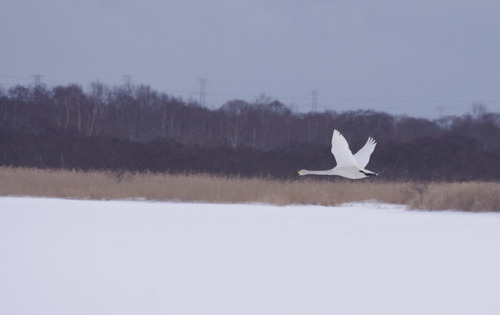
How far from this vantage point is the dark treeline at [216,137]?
72.1 ft

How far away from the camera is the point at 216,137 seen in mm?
32594

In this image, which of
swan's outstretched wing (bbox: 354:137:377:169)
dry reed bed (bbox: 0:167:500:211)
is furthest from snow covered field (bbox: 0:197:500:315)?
dry reed bed (bbox: 0:167:500:211)

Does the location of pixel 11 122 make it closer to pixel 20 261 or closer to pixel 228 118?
pixel 228 118

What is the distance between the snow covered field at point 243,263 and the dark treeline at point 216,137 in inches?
282

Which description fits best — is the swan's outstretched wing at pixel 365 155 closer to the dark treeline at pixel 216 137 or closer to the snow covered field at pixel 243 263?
the snow covered field at pixel 243 263

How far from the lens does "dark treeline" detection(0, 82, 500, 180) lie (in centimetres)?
2198

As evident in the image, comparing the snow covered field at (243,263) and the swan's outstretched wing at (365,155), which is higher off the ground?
the swan's outstretched wing at (365,155)

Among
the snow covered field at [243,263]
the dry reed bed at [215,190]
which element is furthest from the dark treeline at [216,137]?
the snow covered field at [243,263]

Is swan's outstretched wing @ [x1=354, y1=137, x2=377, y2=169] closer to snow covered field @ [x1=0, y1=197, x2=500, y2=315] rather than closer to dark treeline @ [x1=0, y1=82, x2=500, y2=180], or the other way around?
snow covered field @ [x1=0, y1=197, x2=500, y2=315]

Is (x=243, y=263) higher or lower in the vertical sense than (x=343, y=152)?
lower

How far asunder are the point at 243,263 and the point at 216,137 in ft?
81.5

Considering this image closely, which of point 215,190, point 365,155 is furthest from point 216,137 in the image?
point 365,155

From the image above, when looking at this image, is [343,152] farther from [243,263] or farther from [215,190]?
[215,190]

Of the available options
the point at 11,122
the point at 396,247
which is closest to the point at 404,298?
the point at 396,247
